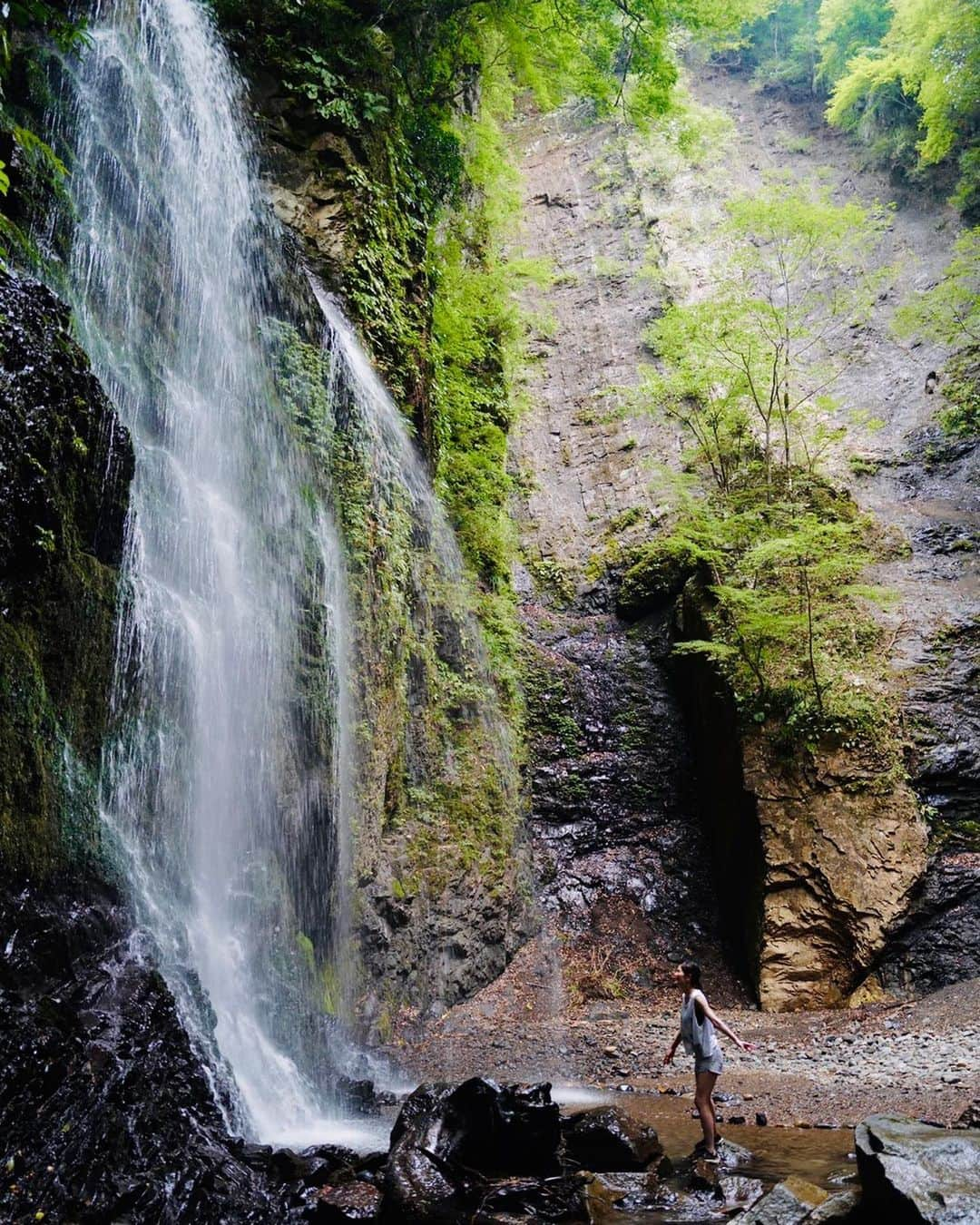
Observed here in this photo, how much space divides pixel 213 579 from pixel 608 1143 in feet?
18.1

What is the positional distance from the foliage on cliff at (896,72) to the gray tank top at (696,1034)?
1879 cm

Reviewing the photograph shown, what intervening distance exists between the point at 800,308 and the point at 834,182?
45.3ft

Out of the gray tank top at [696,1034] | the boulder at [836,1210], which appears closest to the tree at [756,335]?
the gray tank top at [696,1034]

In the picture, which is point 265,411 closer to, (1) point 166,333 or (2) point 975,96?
(1) point 166,333

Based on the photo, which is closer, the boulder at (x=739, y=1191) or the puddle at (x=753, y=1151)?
the puddle at (x=753, y=1151)

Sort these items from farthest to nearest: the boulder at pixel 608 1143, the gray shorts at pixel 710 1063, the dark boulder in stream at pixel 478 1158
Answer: the gray shorts at pixel 710 1063 < the boulder at pixel 608 1143 < the dark boulder in stream at pixel 478 1158

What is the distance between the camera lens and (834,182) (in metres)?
23.8

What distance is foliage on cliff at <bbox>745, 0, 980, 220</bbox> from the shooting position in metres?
17.3

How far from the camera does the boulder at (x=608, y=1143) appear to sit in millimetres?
4867

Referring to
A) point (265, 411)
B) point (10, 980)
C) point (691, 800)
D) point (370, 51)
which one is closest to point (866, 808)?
point (691, 800)

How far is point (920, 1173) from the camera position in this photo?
11.0 feet

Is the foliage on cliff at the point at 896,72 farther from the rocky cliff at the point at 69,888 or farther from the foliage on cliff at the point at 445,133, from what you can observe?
the rocky cliff at the point at 69,888

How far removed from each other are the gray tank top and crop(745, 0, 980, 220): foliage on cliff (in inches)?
740

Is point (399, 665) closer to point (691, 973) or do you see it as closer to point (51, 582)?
point (51, 582)
